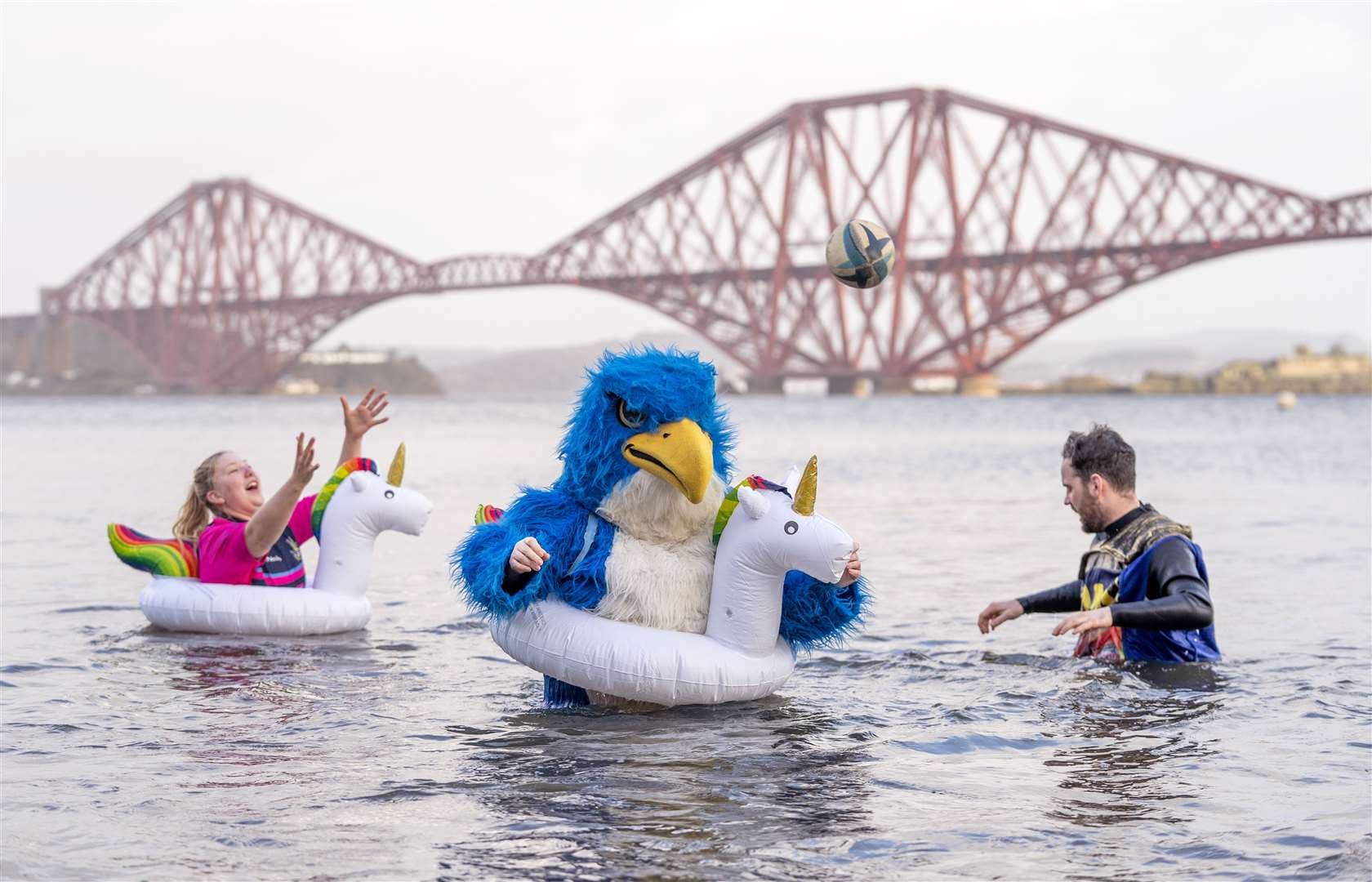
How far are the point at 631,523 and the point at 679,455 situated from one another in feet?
1.31

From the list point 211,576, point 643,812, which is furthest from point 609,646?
point 211,576

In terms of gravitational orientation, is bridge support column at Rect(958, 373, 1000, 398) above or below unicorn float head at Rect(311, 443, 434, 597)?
above

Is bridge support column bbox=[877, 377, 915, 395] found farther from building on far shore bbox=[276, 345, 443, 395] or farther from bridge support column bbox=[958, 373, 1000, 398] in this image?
building on far shore bbox=[276, 345, 443, 395]

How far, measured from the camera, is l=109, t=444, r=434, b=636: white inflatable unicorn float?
7.16 meters

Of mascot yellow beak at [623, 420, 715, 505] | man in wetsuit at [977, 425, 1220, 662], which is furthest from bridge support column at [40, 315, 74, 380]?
mascot yellow beak at [623, 420, 715, 505]

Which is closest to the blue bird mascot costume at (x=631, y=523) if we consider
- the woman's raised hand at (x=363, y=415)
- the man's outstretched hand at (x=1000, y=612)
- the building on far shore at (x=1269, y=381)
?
the man's outstretched hand at (x=1000, y=612)

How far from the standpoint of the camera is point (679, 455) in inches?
190

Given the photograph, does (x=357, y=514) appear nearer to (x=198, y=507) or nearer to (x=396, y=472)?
(x=396, y=472)

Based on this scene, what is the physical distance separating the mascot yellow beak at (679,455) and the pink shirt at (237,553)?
298cm

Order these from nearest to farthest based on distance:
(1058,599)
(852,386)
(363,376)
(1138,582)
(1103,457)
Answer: (1138,582)
(1103,457)
(1058,599)
(852,386)
(363,376)

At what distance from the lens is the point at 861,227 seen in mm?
6855

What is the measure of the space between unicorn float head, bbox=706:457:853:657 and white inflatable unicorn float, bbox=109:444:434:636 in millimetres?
2338

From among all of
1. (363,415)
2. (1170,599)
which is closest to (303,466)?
(363,415)

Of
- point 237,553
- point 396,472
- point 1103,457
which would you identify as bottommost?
point 237,553
